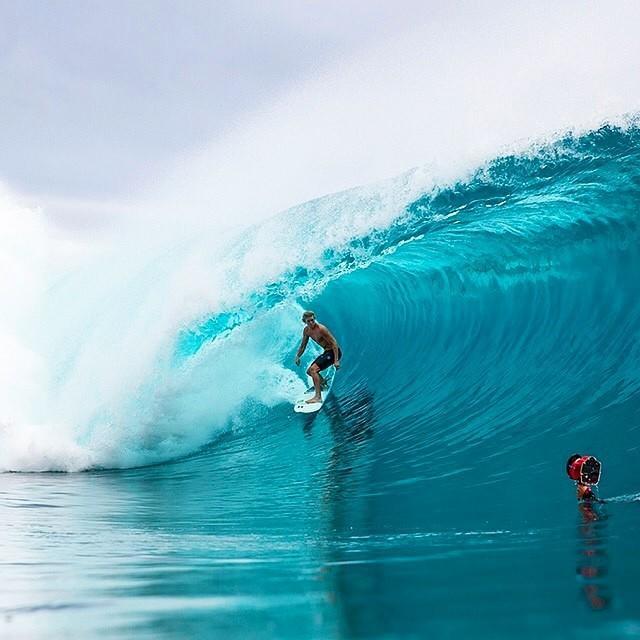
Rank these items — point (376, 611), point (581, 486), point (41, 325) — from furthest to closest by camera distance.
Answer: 1. point (41, 325)
2. point (581, 486)
3. point (376, 611)

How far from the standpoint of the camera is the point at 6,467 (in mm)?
8703

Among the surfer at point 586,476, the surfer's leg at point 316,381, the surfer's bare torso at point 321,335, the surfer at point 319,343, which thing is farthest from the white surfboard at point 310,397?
the surfer at point 586,476

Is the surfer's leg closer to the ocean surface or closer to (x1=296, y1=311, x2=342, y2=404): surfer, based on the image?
(x1=296, y1=311, x2=342, y2=404): surfer

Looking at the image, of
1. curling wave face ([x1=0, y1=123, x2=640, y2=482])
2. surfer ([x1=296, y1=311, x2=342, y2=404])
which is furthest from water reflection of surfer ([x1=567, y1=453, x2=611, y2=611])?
surfer ([x1=296, y1=311, x2=342, y2=404])

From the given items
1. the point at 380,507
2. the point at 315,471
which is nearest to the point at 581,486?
the point at 380,507

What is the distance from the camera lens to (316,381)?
362 inches

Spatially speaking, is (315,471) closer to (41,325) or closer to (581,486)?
(581,486)

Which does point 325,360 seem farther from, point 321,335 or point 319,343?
point 321,335

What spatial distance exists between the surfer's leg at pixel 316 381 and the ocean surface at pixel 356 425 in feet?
0.71

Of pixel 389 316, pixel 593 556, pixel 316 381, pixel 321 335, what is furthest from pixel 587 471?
pixel 389 316

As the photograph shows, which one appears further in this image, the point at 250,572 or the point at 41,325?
the point at 41,325

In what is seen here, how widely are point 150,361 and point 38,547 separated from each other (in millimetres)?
5979

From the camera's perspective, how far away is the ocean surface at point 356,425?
2.63 m

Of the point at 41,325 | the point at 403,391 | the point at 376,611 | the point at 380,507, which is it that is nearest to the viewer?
the point at 376,611
